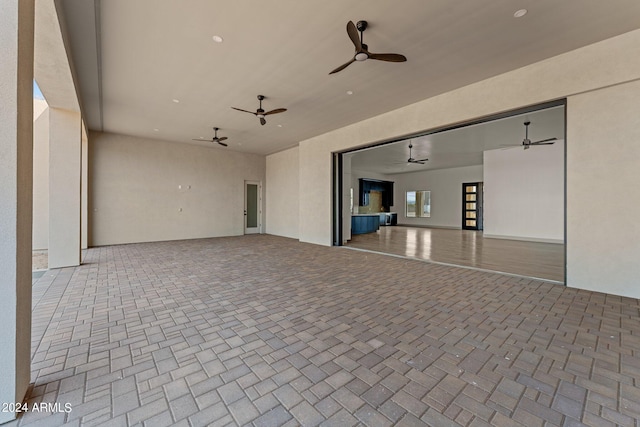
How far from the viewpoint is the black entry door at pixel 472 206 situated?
13562mm

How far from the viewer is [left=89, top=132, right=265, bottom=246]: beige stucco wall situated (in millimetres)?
8156

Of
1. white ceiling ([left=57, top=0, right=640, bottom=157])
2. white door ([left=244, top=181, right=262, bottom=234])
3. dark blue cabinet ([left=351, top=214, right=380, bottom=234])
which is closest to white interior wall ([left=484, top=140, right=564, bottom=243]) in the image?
dark blue cabinet ([left=351, top=214, right=380, bottom=234])

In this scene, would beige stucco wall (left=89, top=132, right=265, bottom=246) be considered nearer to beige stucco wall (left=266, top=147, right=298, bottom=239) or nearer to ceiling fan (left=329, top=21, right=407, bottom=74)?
beige stucco wall (left=266, top=147, right=298, bottom=239)

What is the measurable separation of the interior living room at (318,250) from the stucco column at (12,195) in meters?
0.01

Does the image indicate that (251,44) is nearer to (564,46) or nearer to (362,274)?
(362,274)

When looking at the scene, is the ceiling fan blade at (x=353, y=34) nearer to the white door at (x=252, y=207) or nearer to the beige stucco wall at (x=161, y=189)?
the beige stucco wall at (x=161, y=189)

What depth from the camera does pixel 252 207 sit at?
37.1 ft

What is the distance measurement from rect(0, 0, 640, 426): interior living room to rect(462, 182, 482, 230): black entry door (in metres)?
5.55

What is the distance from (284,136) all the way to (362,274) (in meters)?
5.44

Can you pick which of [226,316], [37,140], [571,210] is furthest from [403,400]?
[37,140]

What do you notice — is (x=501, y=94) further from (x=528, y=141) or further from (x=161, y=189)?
(x=161, y=189)

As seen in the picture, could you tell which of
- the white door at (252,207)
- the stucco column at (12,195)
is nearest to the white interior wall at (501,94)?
the white door at (252,207)

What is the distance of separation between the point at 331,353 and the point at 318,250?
5.12 m

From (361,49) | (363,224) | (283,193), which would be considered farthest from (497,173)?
(361,49)
